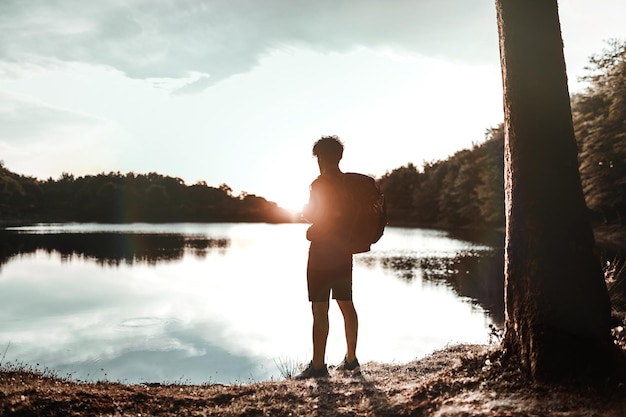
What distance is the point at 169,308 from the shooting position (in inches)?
609

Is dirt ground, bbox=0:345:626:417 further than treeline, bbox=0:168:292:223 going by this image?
No

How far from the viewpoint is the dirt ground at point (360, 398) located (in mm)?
3297

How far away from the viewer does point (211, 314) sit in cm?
1468

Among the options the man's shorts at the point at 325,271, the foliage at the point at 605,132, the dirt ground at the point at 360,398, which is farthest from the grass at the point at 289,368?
the foliage at the point at 605,132

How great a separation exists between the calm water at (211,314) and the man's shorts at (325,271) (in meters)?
4.00

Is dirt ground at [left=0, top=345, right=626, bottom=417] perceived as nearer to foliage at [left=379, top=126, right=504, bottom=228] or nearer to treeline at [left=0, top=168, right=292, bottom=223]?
foliage at [left=379, top=126, right=504, bottom=228]

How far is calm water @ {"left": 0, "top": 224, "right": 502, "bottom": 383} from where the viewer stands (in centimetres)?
983

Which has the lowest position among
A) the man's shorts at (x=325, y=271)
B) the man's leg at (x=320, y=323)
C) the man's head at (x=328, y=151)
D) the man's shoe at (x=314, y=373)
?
the man's shoe at (x=314, y=373)

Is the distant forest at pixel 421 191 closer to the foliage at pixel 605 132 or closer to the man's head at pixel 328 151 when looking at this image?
the foliage at pixel 605 132

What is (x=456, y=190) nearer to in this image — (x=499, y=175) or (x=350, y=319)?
(x=499, y=175)

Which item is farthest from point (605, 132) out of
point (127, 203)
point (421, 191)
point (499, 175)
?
point (127, 203)

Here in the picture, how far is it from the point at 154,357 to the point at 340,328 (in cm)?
453

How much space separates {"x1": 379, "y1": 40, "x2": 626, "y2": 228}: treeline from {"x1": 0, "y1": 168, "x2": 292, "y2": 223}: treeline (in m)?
29.5

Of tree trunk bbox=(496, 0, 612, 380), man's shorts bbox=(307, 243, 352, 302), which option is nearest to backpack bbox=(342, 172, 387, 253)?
man's shorts bbox=(307, 243, 352, 302)
